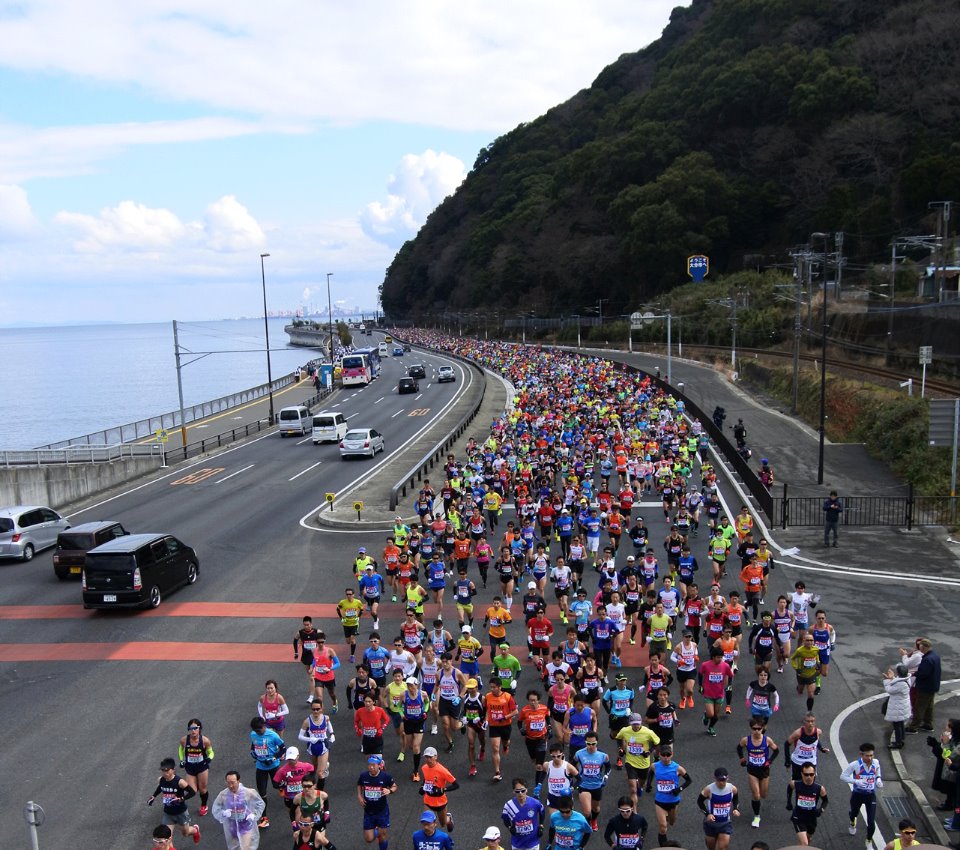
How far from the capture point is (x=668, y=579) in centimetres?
1449

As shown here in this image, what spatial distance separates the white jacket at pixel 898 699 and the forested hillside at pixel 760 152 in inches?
2760

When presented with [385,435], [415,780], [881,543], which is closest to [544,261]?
[385,435]

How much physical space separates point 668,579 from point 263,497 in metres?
19.4

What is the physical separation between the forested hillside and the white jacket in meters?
70.1

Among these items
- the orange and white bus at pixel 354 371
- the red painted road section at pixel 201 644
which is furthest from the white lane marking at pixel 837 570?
the orange and white bus at pixel 354 371

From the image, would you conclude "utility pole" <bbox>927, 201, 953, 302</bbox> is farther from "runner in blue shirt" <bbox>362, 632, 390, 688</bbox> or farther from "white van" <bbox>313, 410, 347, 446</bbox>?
"runner in blue shirt" <bbox>362, 632, 390, 688</bbox>

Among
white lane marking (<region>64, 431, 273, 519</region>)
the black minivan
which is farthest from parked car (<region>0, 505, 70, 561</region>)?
the black minivan

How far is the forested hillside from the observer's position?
254 ft

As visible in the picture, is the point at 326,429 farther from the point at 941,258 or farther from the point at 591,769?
the point at 941,258

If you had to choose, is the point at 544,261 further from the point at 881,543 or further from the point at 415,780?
the point at 415,780

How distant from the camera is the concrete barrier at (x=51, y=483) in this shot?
1337 inches

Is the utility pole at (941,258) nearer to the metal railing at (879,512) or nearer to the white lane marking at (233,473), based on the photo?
the metal railing at (879,512)

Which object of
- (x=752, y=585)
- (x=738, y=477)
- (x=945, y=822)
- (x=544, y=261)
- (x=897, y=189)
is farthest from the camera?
(x=544, y=261)

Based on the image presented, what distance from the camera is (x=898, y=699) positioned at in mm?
11398
